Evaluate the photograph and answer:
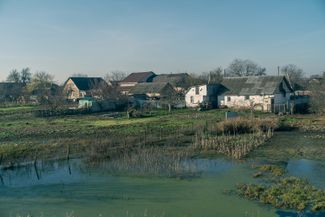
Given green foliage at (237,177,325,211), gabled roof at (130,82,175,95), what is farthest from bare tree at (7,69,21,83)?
green foliage at (237,177,325,211)

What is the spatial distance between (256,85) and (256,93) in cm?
147

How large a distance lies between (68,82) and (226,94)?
1243 inches

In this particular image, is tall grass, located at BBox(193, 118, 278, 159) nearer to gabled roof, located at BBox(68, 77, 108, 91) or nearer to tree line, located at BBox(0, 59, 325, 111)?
tree line, located at BBox(0, 59, 325, 111)

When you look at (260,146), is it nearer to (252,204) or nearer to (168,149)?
(168,149)

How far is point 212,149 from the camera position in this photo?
56.6 feet

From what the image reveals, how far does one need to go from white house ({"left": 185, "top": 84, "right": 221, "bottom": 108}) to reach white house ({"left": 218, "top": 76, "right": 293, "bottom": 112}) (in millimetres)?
763

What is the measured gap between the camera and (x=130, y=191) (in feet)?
37.1

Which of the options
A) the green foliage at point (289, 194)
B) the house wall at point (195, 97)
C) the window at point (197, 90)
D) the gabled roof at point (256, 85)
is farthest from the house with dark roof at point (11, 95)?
the green foliage at point (289, 194)

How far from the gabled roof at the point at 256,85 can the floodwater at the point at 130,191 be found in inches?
811

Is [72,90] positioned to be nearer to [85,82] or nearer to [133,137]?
[85,82]

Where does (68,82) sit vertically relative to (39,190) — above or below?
above

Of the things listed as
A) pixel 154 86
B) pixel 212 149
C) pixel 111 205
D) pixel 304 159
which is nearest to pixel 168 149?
pixel 212 149

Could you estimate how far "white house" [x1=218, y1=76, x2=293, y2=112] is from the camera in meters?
34.0

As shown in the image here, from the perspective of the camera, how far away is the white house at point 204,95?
37.4m
